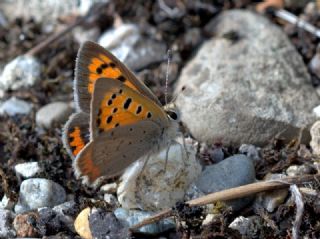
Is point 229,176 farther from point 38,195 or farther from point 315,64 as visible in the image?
point 315,64

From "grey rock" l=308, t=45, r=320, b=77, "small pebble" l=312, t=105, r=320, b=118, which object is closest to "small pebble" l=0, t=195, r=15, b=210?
"small pebble" l=312, t=105, r=320, b=118

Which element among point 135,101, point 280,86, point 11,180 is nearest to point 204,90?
point 280,86

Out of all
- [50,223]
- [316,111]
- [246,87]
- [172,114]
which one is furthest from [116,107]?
[316,111]

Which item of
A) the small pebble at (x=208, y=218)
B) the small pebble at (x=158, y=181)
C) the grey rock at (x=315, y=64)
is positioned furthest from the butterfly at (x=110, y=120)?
the grey rock at (x=315, y=64)

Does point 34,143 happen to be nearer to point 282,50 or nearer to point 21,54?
point 21,54

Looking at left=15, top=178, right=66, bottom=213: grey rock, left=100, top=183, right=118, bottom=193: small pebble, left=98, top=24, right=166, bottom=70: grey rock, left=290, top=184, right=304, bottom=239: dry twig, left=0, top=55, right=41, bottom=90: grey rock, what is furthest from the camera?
left=98, top=24, right=166, bottom=70: grey rock

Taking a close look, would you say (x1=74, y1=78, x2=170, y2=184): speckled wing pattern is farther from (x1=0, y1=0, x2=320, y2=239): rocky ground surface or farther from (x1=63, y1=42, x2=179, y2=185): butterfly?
(x1=0, y1=0, x2=320, y2=239): rocky ground surface
